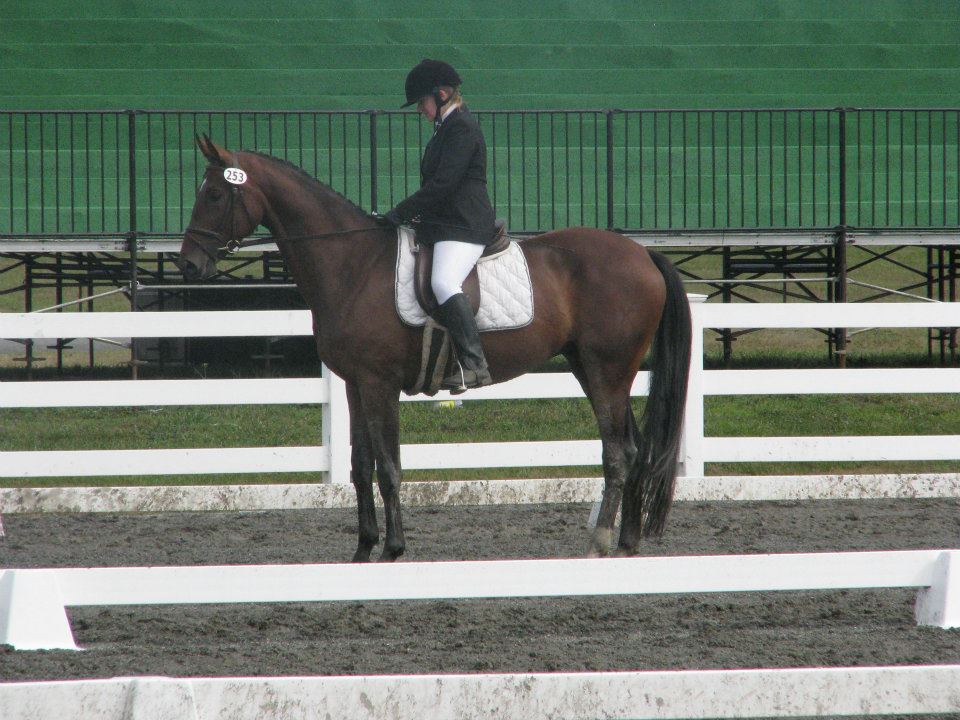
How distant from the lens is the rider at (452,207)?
6668 mm

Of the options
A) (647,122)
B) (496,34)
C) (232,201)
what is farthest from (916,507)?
(496,34)

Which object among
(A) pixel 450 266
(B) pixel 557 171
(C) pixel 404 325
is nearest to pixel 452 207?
(A) pixel 450 266

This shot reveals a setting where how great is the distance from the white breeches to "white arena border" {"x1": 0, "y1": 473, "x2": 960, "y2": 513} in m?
2.55

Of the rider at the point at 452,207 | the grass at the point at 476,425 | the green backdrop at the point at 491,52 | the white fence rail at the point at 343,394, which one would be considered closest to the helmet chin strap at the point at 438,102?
the rider at the point at 452,207

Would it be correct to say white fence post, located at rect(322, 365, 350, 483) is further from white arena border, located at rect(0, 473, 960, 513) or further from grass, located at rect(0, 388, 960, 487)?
grass, located at rect(0, 388, 960, 487)

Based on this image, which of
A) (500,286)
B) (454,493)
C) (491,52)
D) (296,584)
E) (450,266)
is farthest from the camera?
(491,52)

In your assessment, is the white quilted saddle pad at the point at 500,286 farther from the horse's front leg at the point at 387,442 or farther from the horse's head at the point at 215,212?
the horse's head at the point at 215,212

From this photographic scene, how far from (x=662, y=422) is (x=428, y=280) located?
4.93 ft

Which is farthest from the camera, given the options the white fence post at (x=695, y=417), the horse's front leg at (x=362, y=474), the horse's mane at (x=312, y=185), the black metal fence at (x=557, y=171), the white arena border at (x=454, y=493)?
the black metal fence at (x=557, y=171)

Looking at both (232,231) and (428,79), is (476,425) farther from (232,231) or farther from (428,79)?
(428,79)

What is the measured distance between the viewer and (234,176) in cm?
671

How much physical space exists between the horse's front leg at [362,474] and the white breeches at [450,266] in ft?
2.14

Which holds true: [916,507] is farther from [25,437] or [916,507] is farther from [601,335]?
[25,437]

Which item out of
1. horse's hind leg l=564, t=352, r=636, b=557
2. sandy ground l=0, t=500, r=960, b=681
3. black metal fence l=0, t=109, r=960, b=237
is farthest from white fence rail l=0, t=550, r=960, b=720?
black metal fence l=0, t=109, r=960, b=237
